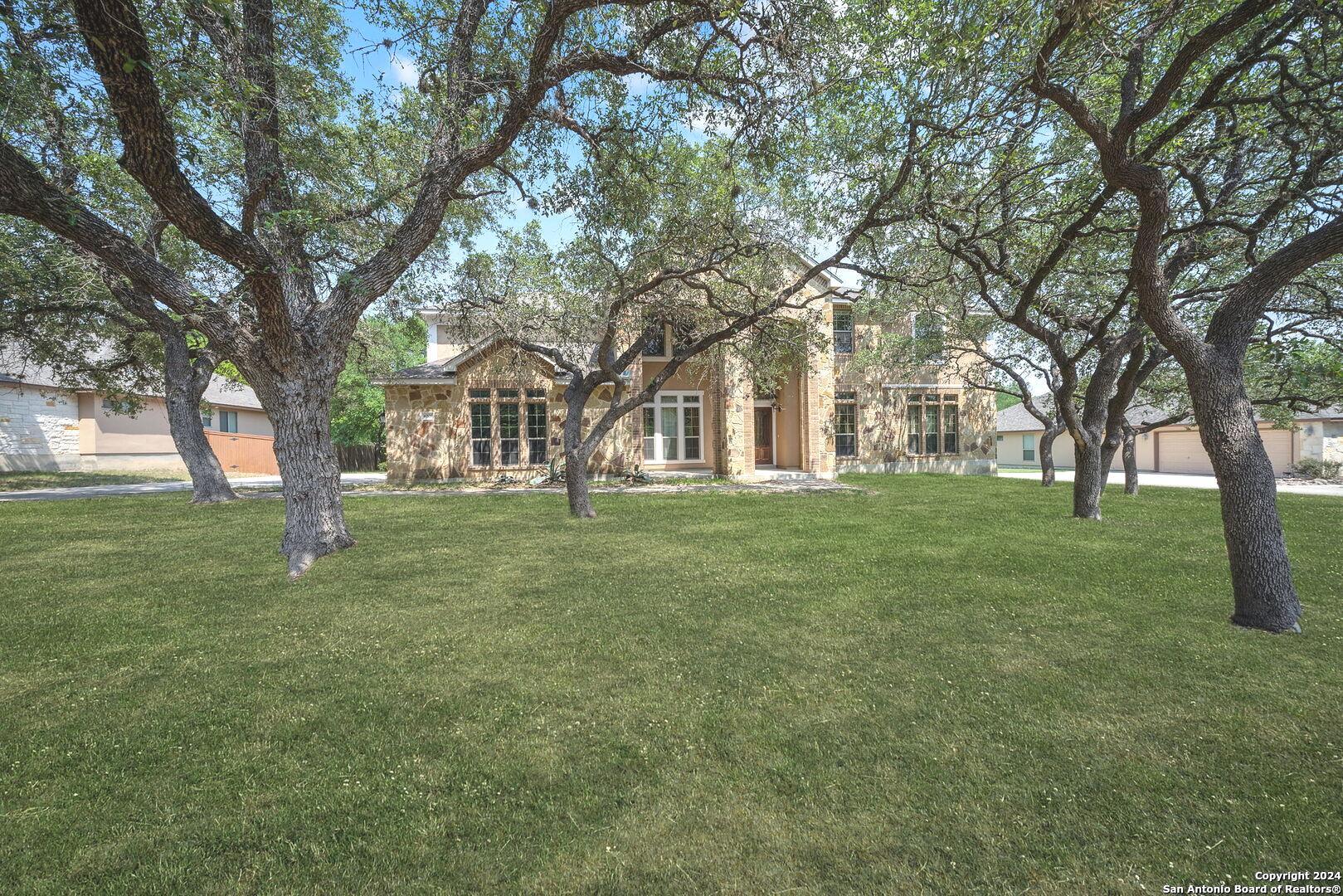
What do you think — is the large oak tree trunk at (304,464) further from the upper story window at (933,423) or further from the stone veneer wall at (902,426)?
the upper story window at (933,423)

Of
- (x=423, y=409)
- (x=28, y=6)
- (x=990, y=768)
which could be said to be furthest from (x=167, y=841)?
(x=423, y=409)

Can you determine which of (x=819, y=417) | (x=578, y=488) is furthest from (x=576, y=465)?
(x=819, y=417)

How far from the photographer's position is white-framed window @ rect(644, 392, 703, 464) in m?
20.0

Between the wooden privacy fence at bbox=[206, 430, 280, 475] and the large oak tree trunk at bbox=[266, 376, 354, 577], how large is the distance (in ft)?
68.3

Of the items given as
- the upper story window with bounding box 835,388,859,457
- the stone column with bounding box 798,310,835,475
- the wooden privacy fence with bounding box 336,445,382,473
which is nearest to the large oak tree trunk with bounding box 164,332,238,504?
the wooden privacy fence with bounding box 336,445,382,473

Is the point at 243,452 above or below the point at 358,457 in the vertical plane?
above

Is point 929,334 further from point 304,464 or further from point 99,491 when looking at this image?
point 99,491

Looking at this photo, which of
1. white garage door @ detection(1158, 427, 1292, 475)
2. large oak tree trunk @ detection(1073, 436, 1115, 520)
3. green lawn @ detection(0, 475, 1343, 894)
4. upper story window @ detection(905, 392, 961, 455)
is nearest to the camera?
green lawn @ detection(0, 475, 1343, 894)

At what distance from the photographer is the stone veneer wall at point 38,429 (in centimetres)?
1952

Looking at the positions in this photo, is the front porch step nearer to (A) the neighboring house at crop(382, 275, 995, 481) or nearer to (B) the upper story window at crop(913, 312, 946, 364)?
(A) the neighboring house at crop(382, 275, 995, 481)

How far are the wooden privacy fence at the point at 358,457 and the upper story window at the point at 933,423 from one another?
1054 inches

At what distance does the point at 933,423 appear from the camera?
22188 mm

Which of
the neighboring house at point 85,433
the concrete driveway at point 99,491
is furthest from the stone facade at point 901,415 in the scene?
the neighboring house at point 85,433

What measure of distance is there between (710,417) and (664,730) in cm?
1748
